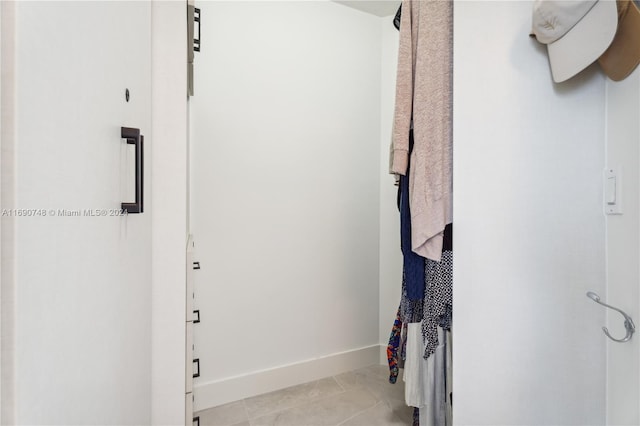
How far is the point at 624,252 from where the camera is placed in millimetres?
927

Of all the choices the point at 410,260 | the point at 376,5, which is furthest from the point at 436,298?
the point at 376,5

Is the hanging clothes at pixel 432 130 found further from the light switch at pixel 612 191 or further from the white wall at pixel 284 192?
the white wall at pixel 284 192

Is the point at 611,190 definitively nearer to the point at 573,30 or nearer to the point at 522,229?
the point at 522,229

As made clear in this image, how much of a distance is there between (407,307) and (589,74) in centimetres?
106

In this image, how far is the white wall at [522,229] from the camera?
1.04m

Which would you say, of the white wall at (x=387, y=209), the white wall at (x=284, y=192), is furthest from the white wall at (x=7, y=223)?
the white wall at (x=387, y=209)

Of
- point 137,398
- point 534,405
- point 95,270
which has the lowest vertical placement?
point 534,405

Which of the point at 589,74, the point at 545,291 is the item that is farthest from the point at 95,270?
the point at 589,74

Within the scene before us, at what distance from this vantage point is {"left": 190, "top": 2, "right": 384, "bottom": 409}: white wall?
1.98 m

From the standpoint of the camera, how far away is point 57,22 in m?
0.47

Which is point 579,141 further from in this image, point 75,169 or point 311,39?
point 311,39

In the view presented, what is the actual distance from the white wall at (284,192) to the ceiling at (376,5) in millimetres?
52

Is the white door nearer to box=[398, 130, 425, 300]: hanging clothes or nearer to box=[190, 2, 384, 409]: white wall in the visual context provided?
box=[398, 130, 425, 300]: hanging clothes

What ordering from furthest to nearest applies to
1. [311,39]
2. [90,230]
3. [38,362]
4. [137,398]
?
1. [311,39]
2. [137,398]
3. [90,230]
4. [38,362]
